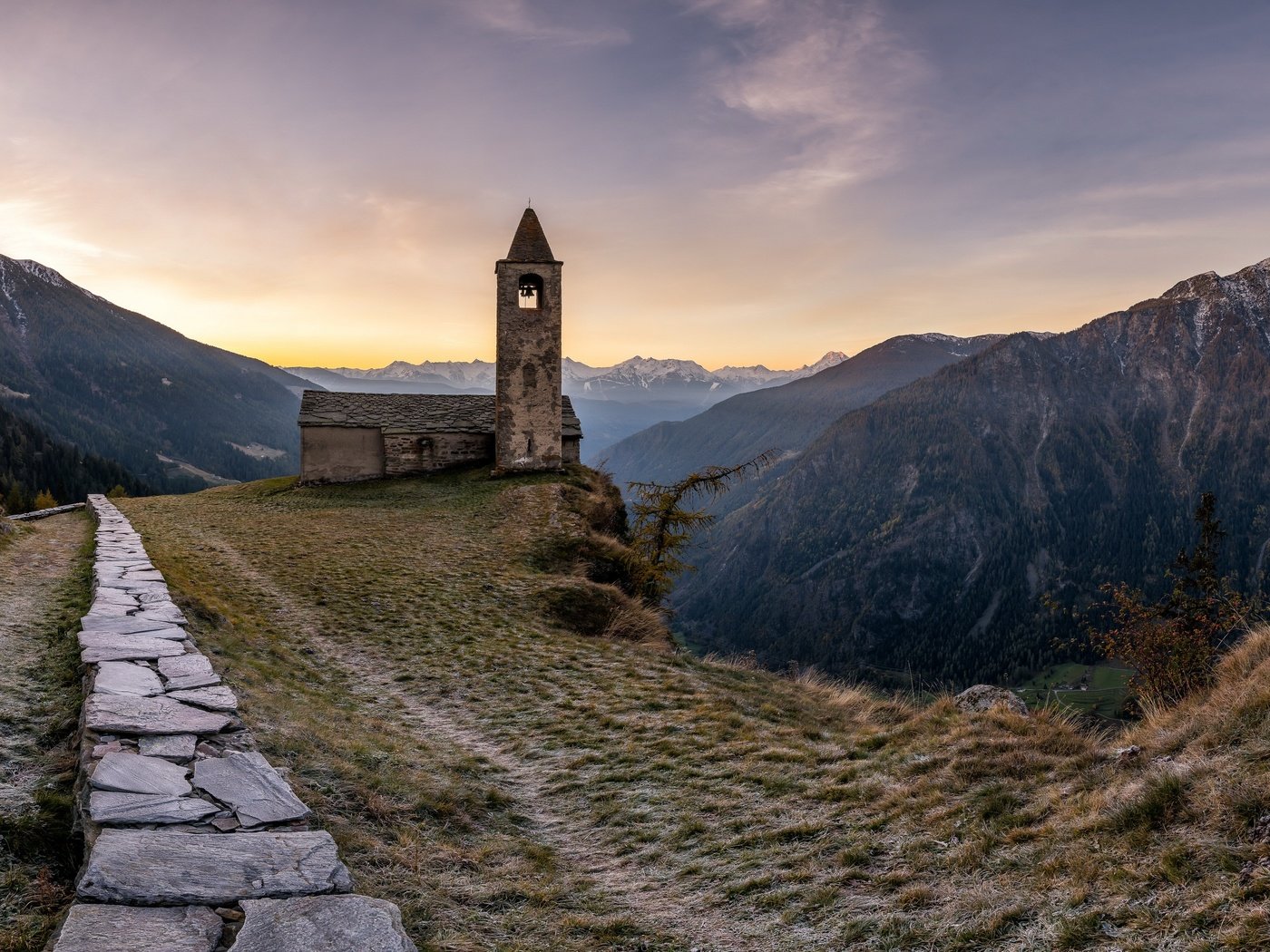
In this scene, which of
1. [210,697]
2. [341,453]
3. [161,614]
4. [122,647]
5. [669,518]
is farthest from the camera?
[341,453]

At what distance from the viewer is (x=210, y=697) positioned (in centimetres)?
673

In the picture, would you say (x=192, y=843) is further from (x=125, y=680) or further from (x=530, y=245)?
(x=530, y=245)

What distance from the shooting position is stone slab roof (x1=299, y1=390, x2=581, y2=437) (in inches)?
1570

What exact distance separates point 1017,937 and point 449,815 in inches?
195

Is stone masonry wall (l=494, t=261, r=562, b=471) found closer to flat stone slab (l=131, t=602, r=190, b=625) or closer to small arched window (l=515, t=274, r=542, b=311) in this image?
small arched window (l=515, t=274, r=542, b=311)

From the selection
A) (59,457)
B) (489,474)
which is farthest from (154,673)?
(59,457)

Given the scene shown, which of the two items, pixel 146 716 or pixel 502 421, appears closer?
pixel 146 716

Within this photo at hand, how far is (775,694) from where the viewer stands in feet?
38.1

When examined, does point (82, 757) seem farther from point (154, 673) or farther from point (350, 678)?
point (350, 678)

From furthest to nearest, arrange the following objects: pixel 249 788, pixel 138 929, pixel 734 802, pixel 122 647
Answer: pixel 122 647 → pixel 734 802 → pixel 249 788 → pixel 138 929

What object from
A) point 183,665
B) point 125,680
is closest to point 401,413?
point 183,665

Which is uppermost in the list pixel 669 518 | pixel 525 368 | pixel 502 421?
pixel 525 368

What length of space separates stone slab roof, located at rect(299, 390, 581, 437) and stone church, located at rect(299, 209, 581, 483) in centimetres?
9

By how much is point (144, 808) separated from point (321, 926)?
187 centimetres
